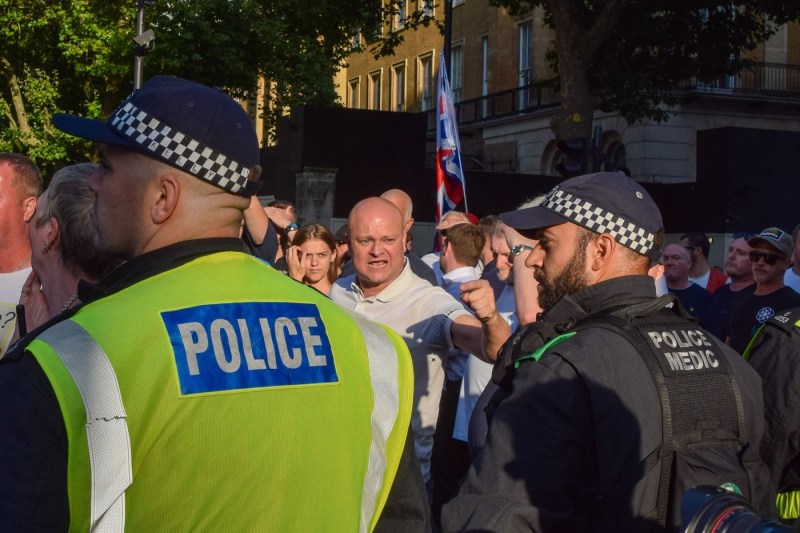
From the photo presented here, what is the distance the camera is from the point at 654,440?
Answer: 3.02 metres

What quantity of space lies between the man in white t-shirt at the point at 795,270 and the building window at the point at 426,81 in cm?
3758

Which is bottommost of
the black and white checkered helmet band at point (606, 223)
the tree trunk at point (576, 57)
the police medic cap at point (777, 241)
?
the police medic cap at point (777, 241)

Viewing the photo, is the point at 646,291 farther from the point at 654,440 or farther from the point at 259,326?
the point at 259,326

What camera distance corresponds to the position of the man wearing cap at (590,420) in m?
2.98

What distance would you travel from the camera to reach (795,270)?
8828 millimetres

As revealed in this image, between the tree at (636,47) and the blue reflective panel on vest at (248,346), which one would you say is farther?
the tree at (636,47)

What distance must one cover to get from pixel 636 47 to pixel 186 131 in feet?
71.7

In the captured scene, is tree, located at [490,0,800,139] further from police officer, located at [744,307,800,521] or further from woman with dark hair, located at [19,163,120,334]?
woman with dark hair, located at [19,163,120,334]

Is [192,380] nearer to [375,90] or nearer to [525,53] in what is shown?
[525,53]

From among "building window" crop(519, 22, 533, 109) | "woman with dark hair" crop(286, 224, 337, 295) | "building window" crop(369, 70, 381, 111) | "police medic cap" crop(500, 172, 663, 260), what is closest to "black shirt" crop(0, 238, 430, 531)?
"police medic cap" crop(500, 172, 663, 260)

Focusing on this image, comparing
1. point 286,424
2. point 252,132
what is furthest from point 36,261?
point 286,424

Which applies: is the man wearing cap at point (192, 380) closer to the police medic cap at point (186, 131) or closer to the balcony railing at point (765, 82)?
the police medic cap at point (186, 131)

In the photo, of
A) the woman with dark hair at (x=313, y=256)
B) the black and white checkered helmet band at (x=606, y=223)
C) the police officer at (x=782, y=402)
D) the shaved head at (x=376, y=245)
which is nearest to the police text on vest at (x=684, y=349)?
the black and white checkered helmet band at (x=606, y=223)

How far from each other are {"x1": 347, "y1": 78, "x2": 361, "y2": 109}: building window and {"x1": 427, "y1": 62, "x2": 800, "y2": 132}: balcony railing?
47.3ft
